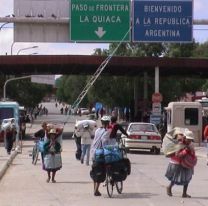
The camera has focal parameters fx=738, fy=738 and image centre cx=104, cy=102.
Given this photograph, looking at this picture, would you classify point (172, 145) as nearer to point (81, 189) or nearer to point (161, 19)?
point (81, 189)

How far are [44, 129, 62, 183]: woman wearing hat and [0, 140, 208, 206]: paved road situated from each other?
0.36 meters

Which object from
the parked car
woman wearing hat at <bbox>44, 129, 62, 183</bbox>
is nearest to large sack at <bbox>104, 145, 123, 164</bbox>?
woman wearing hat at <bbox>44, 129, 62, 183</bbox>

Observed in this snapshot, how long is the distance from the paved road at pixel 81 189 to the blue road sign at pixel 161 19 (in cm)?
1313

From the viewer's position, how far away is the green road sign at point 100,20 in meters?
36.1

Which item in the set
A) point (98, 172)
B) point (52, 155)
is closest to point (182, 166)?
point (98, 172)

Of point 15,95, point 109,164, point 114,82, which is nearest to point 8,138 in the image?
point 109,164

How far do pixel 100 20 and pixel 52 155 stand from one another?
17867 mm

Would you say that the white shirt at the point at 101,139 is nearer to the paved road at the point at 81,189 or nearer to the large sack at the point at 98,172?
the large sack at the point at 98,172

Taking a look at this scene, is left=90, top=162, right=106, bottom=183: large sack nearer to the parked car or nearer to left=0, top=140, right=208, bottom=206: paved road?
left=0, top=140, right=208, bottom=206: paved road

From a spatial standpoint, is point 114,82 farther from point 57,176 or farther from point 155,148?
point 57,176

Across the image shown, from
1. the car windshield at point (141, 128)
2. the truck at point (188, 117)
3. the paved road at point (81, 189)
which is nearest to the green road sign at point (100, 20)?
the car windshield at point (141, 128)

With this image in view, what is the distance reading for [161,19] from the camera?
36312mm

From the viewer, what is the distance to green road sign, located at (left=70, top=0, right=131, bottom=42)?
1420 inches

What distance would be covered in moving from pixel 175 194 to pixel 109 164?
162cm
